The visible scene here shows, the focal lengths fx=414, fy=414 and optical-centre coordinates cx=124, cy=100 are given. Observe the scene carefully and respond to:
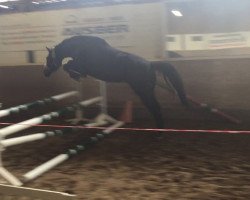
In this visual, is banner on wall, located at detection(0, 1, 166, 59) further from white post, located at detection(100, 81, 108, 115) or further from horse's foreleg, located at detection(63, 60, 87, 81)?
horse's foreleg, located at detection(63, 60, 87, 81)

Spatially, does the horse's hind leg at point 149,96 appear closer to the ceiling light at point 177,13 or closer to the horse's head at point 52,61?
the horse's head at point 52,61

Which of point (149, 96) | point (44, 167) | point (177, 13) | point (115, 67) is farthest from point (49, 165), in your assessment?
point (177, 13)

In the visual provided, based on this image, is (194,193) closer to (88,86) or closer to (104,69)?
(104,69)

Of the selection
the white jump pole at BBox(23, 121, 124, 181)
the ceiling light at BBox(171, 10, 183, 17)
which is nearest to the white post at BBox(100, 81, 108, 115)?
the white jump pole at BBox(23, 121, 124, 181)

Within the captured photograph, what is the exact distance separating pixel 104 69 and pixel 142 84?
0.61 metres

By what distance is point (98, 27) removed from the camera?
6367 millimetres

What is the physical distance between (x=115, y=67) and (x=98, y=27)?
1324 millimetres

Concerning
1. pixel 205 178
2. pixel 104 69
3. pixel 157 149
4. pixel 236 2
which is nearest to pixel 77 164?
pixel 157 149

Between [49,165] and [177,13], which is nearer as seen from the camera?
[49,165]

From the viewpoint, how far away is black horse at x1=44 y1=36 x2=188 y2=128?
5.11m

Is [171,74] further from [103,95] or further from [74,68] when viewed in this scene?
[74,68]

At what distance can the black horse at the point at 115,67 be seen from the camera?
5113 mm

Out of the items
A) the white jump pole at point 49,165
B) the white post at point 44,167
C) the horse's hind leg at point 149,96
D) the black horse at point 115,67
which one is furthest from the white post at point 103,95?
the white post at point 44,167

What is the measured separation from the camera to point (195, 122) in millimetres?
5879
